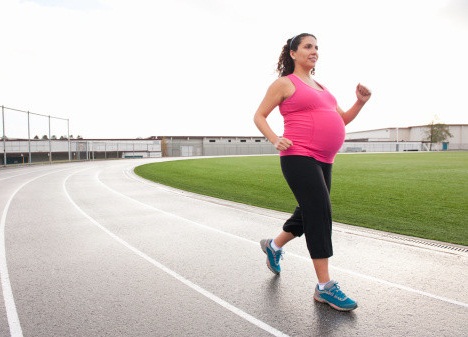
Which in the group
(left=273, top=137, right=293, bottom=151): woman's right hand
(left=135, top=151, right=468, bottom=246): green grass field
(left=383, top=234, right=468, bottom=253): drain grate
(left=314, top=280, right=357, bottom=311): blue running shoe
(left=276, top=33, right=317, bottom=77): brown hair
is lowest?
(left=135, top=151, right=468, bottom=246): green grass field

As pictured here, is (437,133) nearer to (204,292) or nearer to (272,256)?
(272,256)

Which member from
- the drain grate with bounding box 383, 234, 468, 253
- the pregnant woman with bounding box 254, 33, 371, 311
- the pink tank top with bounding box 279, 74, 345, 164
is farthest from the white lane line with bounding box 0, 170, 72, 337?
the drain grate with bounding box 383, 234, 468, 253

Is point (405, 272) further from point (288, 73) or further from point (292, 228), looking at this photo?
point (288, 73)

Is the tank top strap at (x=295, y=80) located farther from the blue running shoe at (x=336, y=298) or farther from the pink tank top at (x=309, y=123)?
the blue running shoe at (x=336, y=298)

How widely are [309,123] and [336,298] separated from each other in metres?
Result: 1.57

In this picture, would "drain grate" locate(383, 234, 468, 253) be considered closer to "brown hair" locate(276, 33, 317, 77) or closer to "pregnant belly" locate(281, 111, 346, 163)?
"pregnant belly" locate(281, 111, 346, 163)

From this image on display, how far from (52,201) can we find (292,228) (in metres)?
8.72

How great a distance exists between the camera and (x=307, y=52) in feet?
11.0

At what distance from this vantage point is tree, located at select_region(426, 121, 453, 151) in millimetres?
101812

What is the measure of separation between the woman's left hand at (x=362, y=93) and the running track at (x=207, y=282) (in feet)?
6.39

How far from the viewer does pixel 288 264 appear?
4.64 meters

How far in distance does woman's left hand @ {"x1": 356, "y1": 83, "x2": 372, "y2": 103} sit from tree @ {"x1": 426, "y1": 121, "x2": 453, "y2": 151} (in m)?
111

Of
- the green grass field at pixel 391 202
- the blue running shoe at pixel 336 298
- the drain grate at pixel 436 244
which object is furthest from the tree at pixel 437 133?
the blue running shoe at pixel 336 298

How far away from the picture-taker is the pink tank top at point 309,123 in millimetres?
3227
